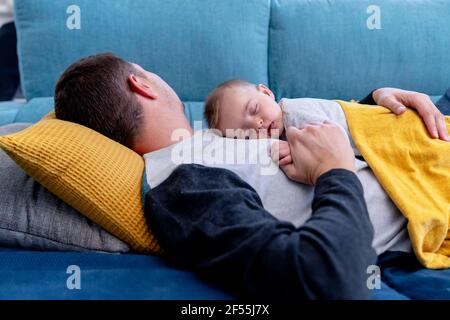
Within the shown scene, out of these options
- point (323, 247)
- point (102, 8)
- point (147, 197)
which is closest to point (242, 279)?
point (323, 247)

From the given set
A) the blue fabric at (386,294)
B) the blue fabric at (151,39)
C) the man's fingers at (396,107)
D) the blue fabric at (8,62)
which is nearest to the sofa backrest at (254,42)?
the blue fabric at (151,39)

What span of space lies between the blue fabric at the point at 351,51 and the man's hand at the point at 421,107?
579 millimetres

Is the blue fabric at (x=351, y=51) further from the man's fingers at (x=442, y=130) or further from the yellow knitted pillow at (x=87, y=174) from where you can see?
the yellow knitted pillow at (x=87, y=174)

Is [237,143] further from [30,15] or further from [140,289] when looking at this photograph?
[30,15]

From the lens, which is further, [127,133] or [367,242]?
[127,133]

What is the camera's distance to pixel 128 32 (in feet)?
5.39

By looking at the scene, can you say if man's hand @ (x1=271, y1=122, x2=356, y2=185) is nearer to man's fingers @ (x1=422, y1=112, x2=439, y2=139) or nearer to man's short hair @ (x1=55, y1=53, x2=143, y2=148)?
man's fingers @ (x1=422, y1=112, x2=439, y2=139)

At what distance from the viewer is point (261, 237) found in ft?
2.31

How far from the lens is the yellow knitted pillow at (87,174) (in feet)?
2.83

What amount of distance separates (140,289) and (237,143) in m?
0.38

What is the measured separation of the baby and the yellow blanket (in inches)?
3.6

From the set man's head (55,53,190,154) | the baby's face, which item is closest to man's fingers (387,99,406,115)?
the baby's face

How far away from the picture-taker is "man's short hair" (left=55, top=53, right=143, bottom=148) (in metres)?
1.03
